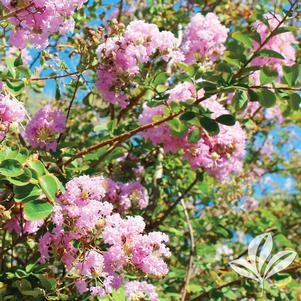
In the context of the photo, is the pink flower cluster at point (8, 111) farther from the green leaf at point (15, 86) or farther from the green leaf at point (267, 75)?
the green leaf at point (267, 75)

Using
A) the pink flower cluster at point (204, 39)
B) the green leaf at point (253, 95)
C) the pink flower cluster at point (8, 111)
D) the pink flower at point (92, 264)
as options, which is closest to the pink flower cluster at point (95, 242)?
the pink flower at point (92, 264)

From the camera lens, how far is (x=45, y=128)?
71.7 inches

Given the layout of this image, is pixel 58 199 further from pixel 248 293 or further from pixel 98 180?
pixel 248 293

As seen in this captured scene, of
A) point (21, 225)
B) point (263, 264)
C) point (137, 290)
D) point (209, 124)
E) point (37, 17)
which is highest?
point (37, 17)

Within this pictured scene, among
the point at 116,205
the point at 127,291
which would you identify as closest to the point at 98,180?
the point at 127,291

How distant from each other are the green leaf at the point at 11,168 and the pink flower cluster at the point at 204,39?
1096mm

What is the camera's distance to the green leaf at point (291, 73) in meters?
1.59

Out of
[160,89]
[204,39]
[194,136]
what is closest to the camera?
[160,89]

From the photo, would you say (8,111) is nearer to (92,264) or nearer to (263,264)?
(92,264)

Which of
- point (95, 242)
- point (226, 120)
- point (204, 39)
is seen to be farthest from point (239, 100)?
point (95, 242)

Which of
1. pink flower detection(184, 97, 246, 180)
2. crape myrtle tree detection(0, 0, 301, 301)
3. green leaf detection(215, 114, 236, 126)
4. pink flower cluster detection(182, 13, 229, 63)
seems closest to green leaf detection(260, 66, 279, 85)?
crape myrtle tree detection(0, 0, 301, 301)

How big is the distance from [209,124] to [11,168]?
0.74 metres

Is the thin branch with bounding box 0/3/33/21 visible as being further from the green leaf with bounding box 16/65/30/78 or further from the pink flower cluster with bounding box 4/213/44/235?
the pink flower cluster with bounding box 4/213/44/235

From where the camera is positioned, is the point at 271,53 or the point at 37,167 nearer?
the point at 37,167
